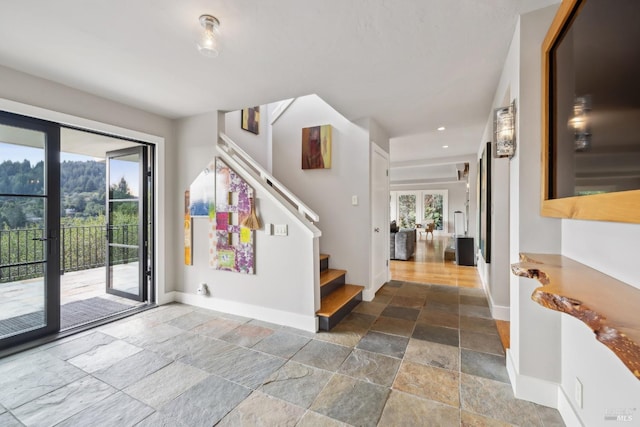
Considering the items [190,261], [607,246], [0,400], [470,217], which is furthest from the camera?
[470,217]

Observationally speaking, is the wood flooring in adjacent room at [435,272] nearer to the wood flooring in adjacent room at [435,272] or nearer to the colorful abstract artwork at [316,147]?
the wood flooring in adjacent room at [435,272]

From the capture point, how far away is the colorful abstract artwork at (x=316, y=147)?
390 centimetres

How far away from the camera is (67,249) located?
5293mm

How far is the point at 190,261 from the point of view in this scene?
3.54m

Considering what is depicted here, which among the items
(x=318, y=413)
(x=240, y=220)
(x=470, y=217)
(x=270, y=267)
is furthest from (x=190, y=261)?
(x=470, y=217)

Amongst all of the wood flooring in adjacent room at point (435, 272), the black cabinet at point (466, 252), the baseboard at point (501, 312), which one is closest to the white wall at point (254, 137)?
→ the wood flooring in adjacent room at point (435, 272)

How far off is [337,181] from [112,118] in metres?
2.77

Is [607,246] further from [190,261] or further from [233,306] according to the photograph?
[190,261]

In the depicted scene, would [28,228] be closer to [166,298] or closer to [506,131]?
[166,298]

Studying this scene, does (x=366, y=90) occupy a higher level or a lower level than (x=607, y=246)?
higher

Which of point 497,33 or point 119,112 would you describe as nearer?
point 497,33

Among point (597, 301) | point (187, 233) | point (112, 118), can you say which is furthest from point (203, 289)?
point (597, 301)

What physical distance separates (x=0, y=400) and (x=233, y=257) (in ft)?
6.29

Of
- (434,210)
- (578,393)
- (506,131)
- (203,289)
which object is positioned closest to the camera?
(578,393)
